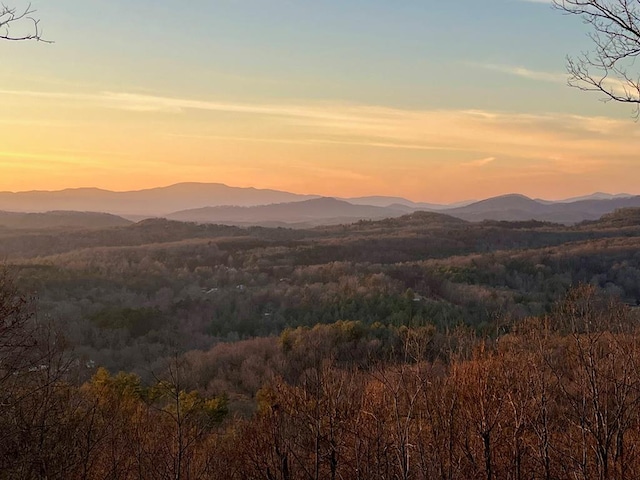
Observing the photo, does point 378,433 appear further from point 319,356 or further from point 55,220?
point 55,220

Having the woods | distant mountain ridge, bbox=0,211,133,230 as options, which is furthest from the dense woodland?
distant mountain ridge, bbox=0,211,133,230

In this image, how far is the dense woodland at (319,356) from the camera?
348 inches

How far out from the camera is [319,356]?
74.9 ft

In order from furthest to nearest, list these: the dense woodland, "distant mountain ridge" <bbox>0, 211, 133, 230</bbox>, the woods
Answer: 1. "distant mountain ridge" <bbox>0, 211, 133, 230</bbox>
2. the dense woodland
3. the woods

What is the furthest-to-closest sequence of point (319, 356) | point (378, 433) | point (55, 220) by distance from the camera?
1. point (55, 220)
2. point (319, 356)
3. point (378, 433)

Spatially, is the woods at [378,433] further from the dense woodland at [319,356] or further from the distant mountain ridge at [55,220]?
the distant mountain ridge at [55,220]

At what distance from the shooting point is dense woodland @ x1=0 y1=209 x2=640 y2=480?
8.84 m

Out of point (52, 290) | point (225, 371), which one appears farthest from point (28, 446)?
point (52, 290)

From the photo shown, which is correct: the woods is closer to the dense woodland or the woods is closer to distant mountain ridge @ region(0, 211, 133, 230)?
the dense woodland

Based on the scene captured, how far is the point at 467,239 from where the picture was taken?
73.6m

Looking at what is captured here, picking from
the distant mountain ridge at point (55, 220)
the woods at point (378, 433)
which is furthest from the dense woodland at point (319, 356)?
the distant mountain ridge at point (55, 220)

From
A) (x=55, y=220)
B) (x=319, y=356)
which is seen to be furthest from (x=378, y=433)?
(x=55, y=220)

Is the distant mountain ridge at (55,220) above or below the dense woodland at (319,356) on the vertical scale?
above

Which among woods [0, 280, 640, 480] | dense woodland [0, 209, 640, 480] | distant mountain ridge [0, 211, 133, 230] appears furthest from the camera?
distant mountain ridge [0, 211, 133, 230]
